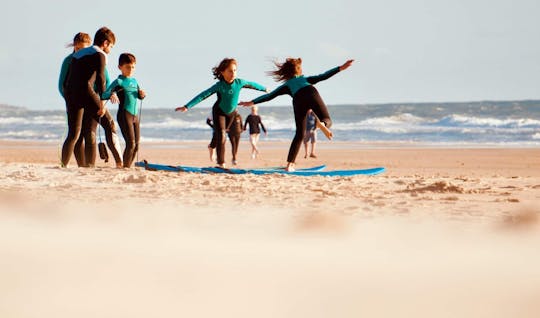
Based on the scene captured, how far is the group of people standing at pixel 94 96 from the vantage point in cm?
1006

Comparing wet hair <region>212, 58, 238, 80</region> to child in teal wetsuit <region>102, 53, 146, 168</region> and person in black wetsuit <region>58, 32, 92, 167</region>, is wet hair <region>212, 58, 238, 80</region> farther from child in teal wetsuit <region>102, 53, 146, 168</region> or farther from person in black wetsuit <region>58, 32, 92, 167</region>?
person in black wetsuit <region>58, 32, 92, 167</region>

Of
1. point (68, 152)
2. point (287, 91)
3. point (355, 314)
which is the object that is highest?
point (287, 91)

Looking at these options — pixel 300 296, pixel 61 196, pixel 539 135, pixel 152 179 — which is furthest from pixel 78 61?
pixel 539 135

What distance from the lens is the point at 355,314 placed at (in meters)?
3.47

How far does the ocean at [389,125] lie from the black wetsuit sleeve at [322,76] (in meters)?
18.0

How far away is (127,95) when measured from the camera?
34.4 feet

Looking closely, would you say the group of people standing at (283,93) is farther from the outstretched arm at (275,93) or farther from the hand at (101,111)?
the hand at (101,111)

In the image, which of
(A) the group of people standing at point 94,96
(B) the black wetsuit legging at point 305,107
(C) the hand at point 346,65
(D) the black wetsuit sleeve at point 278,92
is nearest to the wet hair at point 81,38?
(A) the group of people standing at point 94,96

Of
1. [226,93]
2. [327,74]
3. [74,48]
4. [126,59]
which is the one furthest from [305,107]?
[74,48]

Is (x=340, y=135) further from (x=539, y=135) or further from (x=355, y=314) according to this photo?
(x=355, y=314)

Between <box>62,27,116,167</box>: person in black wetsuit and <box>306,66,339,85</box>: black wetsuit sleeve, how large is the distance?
106 inches

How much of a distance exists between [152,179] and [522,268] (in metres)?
5.39

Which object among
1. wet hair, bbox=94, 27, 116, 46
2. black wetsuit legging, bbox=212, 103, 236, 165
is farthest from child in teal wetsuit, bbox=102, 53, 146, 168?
black wetsuit legging, bbox=212, 103, 236, 165

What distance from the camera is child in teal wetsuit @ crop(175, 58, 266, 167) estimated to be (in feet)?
35.9
